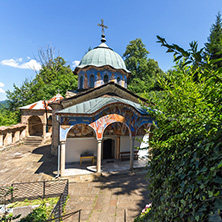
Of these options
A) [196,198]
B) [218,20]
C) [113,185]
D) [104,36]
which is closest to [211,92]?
[196,198]

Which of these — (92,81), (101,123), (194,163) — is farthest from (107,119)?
(194,163)

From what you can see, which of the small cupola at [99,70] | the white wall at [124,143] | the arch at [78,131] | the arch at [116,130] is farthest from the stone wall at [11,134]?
the white wall at [124,143]

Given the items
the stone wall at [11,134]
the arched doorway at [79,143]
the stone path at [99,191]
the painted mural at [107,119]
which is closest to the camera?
the stone path at [99,191]

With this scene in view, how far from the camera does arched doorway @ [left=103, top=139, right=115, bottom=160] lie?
1160 cm

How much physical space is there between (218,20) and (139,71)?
15985mm

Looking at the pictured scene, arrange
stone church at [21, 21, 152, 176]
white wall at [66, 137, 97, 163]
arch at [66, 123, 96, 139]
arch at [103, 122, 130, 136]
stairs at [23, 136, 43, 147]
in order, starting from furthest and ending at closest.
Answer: stairs at [23, 136, 43, 147] < arch at [103, 122, 130, 136] < white wall at [66, 137, 97, 163] < arch at [66, 123, 96, 139] < stone church at [21, 21, 152, 176]

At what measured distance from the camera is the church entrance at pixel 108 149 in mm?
11602

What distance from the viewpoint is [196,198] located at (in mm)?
1250

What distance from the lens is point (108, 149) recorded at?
11.8m

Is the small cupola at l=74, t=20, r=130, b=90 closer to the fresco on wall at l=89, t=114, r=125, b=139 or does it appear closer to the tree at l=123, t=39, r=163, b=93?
the fresco on wall at l=89, t=114, r=125, b=139

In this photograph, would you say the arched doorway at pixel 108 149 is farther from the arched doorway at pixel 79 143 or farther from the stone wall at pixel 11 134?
the stone wall at pixel 11 134

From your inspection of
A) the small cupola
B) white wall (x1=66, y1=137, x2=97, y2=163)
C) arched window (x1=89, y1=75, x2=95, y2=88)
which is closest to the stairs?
white wall (x1=66, y1=137, x2=97, y2=163)

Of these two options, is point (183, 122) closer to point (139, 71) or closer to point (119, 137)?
point (119, 137)

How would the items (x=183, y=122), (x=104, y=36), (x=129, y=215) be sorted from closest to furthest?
(x=183, y=122)
(x=129, y=215)
(x=104, y=36)
